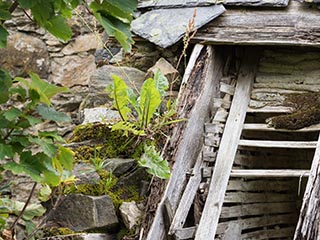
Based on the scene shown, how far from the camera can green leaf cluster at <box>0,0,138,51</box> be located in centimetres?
111

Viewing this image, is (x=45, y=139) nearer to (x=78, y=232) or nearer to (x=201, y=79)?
(x=78, y=232)

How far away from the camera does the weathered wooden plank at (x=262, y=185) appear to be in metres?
3.40

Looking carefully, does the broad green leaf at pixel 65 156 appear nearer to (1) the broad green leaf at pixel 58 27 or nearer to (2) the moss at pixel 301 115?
(1) the broad green leaf at pixel 58 27

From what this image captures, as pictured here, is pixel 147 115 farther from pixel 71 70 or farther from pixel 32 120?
pixel 71 70

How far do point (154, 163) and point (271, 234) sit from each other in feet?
3.66

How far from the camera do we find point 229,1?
341cm

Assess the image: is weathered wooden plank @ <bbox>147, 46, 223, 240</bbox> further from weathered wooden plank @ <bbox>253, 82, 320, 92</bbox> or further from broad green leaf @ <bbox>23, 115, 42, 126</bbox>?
broad green leaf @ <bbox>23, 115, 42, 126</bbox>

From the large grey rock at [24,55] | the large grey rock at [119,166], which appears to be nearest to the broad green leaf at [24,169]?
the large grey rock at [119,166]

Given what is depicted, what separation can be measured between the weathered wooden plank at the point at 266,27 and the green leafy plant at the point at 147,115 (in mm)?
475

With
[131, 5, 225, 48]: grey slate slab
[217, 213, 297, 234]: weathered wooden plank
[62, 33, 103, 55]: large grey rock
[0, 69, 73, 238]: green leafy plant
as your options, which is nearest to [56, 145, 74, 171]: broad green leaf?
[0, 69, 73, 238]: green leafy plant

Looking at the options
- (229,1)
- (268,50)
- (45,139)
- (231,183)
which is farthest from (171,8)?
(45,139)

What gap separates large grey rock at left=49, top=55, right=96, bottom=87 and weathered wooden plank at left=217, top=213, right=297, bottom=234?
7.07ft

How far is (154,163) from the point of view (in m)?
2.92

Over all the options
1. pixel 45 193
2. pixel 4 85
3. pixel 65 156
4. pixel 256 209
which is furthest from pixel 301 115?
pixel 4 85
